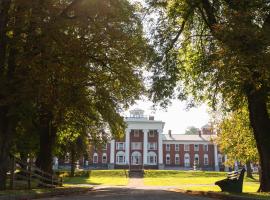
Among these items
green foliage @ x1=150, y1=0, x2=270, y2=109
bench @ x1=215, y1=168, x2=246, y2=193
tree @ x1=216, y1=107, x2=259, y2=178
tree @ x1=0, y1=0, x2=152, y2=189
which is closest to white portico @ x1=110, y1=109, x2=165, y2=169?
tree @ x1=216, y1=107, x2=259, y2=178

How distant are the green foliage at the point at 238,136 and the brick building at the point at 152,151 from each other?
1366 inches

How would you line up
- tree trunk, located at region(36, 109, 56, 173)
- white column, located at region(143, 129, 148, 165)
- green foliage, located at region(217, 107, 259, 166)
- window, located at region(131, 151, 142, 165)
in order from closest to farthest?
tree trunk, located at region(36, 109, 56, 173), green foliage, located at region(217, 107, 259, 166), white column, located at region(143, 129, 148, 165), window, located at region(131, 151, 142, 165)

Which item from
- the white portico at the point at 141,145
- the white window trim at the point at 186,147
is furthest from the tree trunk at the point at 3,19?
the white window trim at the point at 186,147

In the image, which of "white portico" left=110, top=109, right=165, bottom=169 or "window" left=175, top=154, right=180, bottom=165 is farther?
"window" left=175, top=154, right=180, bottom=165

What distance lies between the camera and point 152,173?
237 feet

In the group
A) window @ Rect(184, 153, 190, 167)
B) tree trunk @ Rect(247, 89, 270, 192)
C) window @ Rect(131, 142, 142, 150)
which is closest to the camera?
tree trunk @ Rect(247, 89, 270, 192)

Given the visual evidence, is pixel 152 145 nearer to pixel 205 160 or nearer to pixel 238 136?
pixel 205 160

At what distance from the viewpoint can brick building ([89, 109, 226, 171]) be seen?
91188mm

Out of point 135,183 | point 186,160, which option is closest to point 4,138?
point 135,183

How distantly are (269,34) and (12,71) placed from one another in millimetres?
10936

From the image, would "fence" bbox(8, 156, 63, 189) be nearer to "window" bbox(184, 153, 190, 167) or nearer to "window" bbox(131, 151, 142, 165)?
"window" bbox(131, 151, 142, 165)

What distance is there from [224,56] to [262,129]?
5125 millimetres

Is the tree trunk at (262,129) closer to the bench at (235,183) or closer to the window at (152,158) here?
the bench at (235,183)

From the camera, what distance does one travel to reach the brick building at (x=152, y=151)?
9119 centimetres
